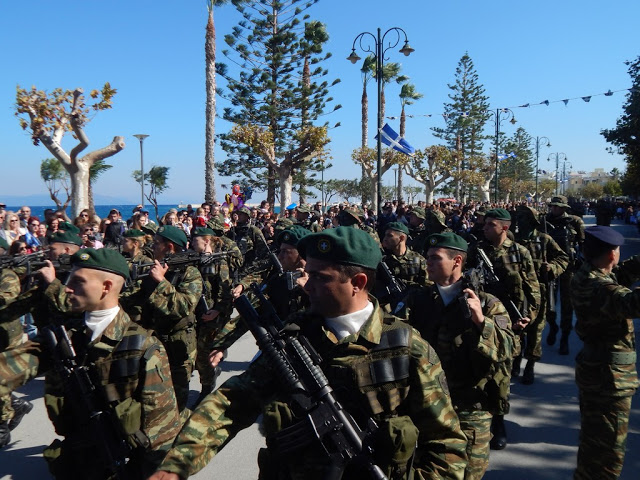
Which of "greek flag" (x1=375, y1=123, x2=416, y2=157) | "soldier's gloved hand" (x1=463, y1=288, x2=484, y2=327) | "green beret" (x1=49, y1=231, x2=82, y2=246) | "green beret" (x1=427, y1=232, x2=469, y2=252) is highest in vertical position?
"greek flag" (x1=375, y1=123, x2=416, y2=157)

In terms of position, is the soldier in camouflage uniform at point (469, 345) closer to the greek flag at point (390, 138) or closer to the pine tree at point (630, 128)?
the greek flag at point (390, 138)

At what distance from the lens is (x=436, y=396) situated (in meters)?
1.86

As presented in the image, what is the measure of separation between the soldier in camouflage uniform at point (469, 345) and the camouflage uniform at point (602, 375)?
63cm

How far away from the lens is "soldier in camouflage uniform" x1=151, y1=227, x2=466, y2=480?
1.77 m

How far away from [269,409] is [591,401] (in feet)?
8.77

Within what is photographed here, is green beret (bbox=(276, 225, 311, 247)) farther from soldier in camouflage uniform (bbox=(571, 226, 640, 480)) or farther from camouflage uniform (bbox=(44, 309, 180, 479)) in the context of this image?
soldier in camouflage uniform (bbox=(571, 226, 640, 480))

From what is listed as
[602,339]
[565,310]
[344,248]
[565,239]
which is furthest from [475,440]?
[565,239]

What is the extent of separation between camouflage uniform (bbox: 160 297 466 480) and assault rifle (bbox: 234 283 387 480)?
0.07 m

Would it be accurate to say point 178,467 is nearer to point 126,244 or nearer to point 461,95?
point 126,244

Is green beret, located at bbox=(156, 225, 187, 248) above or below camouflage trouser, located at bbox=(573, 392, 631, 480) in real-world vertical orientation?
above

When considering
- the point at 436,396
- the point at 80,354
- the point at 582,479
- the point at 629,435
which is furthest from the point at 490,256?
the point at 80,354

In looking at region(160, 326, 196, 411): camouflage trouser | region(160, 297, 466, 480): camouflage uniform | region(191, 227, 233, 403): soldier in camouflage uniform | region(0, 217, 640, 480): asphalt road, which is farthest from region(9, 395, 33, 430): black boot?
region(160, 297, 466, 480): camouflage uniform

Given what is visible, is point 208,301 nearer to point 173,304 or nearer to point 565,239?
point 173,304

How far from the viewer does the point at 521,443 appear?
4547mm
